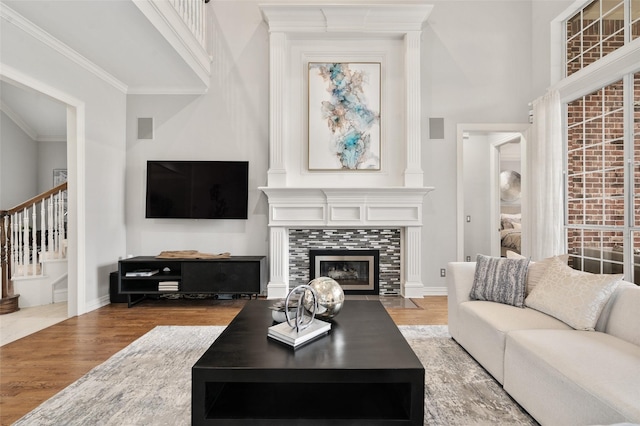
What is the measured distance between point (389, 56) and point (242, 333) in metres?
3.92

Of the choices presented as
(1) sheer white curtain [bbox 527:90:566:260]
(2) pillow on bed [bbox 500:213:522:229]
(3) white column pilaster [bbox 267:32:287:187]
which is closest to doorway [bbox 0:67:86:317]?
(3) white column pilaster [bbox 267:32:287:187]

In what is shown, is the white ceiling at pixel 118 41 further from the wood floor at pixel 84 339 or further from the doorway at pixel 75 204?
the wood floor at pixel 84 339

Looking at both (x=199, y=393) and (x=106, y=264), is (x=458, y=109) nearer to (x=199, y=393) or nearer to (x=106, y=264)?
(x=199, y=393)

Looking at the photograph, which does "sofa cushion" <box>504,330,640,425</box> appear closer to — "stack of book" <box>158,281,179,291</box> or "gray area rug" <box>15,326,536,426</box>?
"gray area rug" <box>15,326,536,426</box>

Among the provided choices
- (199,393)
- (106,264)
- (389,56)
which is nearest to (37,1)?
(106,264)

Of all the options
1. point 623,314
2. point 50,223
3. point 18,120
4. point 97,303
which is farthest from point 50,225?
point 623,314

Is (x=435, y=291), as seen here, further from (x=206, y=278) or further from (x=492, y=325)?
(x=206, y=278)

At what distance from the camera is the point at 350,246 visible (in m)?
4.47

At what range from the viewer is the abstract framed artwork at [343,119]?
442cm

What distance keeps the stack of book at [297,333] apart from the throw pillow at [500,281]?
4.35 ft

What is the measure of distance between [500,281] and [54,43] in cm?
436

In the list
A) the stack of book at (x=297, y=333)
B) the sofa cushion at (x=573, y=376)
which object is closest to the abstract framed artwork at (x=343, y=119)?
the stack of book at (x=297, y=333)

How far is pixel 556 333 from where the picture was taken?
6.06 feet

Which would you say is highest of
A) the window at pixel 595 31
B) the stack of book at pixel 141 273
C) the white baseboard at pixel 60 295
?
the window at pixel 595 31
